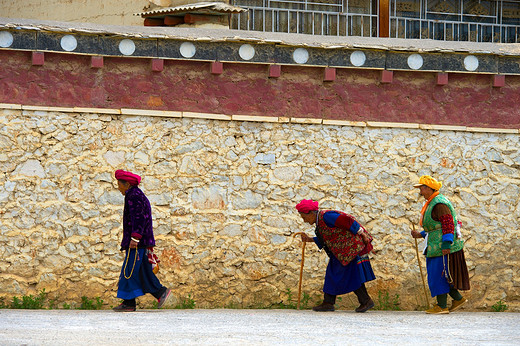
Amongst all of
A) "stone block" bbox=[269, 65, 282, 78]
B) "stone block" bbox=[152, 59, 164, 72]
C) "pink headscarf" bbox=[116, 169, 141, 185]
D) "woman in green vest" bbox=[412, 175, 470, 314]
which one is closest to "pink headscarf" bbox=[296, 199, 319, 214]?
"woman in green vest" bbox=[412, 175, 470, 314]

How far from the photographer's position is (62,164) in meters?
9.16

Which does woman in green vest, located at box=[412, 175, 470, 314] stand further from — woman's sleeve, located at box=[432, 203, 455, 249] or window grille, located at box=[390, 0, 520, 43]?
window grille, located at box=[390, 0, 520, 43]

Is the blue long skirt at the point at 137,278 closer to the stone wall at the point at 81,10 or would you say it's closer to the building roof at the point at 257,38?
the building roof at the point at 257,38

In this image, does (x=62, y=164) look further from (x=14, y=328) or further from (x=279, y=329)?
(x=279, y=329)

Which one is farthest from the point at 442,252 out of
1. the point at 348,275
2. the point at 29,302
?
the point at 29,302

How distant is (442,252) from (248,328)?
7.83ft

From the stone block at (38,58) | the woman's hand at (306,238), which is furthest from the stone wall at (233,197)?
the woman's hand at (306,238)

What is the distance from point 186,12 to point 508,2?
16.8ft

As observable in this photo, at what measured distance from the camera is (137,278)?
8.26m

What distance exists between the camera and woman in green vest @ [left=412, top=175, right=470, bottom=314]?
8.43m

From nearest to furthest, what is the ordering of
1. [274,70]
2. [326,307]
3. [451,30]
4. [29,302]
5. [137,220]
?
[137,220]
[326,307]
[29,302]
[274,70]
[451,30]

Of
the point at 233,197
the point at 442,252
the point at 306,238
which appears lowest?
the point at 442,252

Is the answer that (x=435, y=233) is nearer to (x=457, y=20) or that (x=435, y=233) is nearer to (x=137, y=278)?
(x=137, y=278)

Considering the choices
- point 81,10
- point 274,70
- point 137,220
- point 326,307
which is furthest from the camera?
point 81,10
